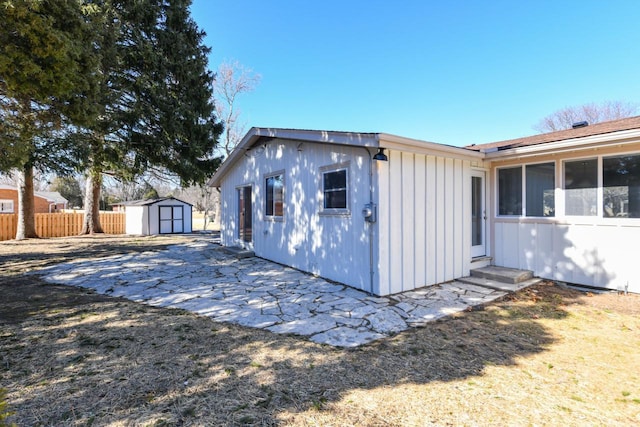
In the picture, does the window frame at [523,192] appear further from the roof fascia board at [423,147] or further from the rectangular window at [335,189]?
the rectangular window at [335,189]

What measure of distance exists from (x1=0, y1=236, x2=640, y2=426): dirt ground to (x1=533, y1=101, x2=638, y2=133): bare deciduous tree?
24243 millimetres

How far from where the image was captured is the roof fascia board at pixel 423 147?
5039mm

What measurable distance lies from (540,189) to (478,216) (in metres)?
1.32

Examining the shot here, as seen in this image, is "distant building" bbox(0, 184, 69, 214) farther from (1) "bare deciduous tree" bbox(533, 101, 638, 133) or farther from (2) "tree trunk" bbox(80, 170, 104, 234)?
(1) "bare deciduous tree" bbox(533, 101, 638, 133)

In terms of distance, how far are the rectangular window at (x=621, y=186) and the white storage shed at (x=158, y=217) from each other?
67.3ft

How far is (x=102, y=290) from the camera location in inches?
242

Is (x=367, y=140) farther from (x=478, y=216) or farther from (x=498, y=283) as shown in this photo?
(x=498, y=283)

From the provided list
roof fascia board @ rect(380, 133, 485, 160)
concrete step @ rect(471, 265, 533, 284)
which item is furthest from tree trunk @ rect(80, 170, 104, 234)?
concrete step @ rect(471, 265, 533, 284)

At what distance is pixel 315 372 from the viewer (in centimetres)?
298

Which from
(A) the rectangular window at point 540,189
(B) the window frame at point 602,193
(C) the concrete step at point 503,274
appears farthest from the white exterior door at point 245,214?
(B) the window frame at point 602,193

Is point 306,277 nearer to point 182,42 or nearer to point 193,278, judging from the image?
point 193,278

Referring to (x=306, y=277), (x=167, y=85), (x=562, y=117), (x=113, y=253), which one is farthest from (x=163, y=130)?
(x=562, y=117)

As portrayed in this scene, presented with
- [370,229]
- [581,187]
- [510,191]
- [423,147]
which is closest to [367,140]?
[423,147]

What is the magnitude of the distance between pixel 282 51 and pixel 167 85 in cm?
773
